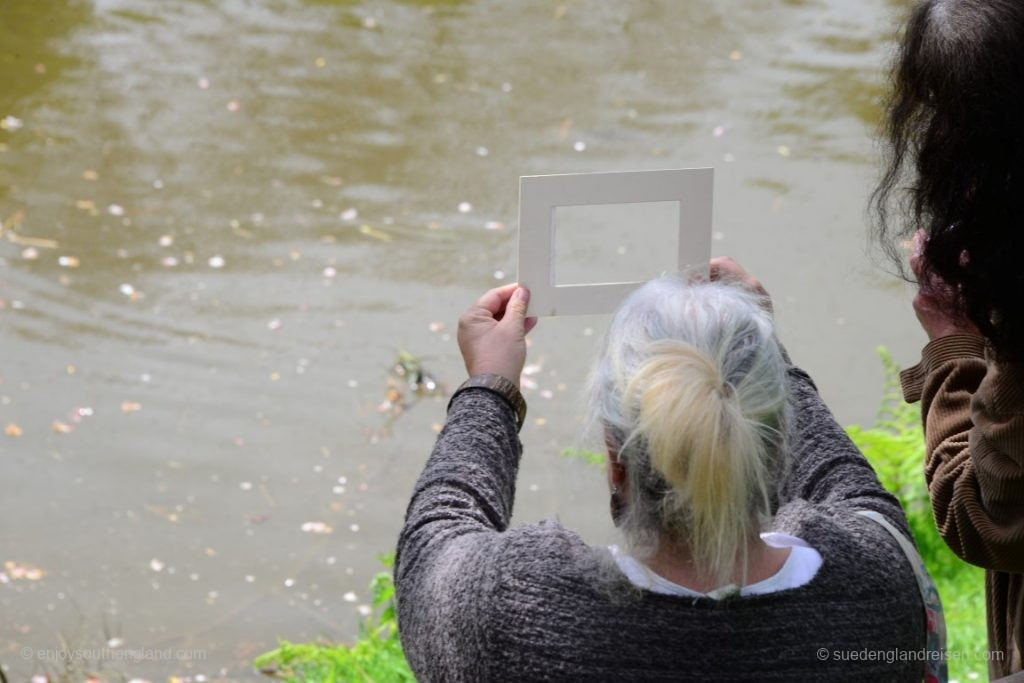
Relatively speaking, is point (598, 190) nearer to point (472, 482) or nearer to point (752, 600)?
point (472, 482)

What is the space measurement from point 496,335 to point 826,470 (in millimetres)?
422

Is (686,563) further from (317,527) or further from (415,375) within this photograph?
(415,375)

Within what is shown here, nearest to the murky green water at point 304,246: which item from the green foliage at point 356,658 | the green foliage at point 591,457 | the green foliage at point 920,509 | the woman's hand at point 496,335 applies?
the green foliage at point 356,658

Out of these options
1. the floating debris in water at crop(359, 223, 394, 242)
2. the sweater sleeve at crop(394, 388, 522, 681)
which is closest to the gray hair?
the sweater sleeve at crop(394, 388, 522, 681)

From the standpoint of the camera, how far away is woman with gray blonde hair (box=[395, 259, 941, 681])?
3.77ft

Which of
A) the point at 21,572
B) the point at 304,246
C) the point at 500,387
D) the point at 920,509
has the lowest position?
the point at 21,572

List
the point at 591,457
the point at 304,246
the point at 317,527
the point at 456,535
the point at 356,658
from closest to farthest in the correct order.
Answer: the point at 456,535 → the point at 591,457 → the point at 356,658 → the point at 317,527 → the point at 304,246

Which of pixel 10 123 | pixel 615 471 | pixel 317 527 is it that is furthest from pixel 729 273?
pixel 10 123

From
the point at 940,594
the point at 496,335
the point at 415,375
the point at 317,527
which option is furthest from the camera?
the point at 415,375

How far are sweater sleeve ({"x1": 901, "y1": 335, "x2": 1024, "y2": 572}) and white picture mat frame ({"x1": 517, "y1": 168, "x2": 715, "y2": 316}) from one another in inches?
13.7

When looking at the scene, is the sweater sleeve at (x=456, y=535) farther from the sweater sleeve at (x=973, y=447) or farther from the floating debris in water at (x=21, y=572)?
the floating debris in water at (x=21, y=572)

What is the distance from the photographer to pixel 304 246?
4914 millimetres

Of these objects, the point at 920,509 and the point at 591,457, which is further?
the point at 920,509

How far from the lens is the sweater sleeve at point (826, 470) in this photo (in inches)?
53.3
